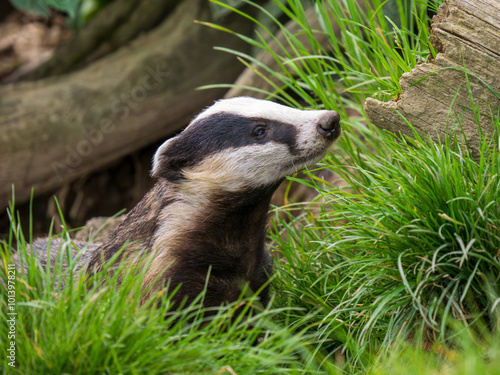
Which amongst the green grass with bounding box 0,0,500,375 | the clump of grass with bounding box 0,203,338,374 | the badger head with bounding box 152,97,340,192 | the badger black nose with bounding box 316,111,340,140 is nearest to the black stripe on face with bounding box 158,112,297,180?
the badger head with bounding box 152,97,340,192

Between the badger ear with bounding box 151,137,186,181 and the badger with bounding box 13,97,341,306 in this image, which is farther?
the badger ear with bounding box 151,137,186,181

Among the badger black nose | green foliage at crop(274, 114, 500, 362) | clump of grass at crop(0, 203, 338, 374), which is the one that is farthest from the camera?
the badger black nose

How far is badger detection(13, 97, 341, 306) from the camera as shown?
3.55m

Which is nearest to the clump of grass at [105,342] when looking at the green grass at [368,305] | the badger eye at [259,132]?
the green grass at [368,305]

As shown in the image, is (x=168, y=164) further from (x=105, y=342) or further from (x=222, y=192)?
(x=105, y=342)

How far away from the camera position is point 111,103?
6.95 meters

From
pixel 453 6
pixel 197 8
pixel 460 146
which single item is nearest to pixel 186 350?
pixel 460 146

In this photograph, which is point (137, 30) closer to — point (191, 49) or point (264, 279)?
point (191, 49)

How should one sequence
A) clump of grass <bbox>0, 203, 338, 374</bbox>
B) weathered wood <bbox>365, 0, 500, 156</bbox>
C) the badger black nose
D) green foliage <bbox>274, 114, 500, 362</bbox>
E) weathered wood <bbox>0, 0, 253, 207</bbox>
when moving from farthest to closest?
weathered wood <bbox>0, 0, 253, 207</bbox> < the badger black nose < weathered wood <bbox>365, 0, 500, 156</bbox> < green foliage <bbox>274, 114, 500, 362</bbox> < clump of grass <bbox>0, 203, 338, 374</bbox>

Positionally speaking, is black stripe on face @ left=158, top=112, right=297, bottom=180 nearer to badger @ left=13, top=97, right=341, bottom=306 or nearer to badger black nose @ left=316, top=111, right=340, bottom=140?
badger @ left=13, top=97, right=341, bottom=306

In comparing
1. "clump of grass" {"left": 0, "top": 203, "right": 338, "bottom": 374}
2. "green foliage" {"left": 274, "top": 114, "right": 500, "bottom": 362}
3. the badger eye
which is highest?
the badger eye

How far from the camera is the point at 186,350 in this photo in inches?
98.0

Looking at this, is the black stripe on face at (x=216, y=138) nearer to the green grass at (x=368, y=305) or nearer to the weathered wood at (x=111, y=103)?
the green grass at (x=368, y=305)

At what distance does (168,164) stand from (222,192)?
15.2 inches
